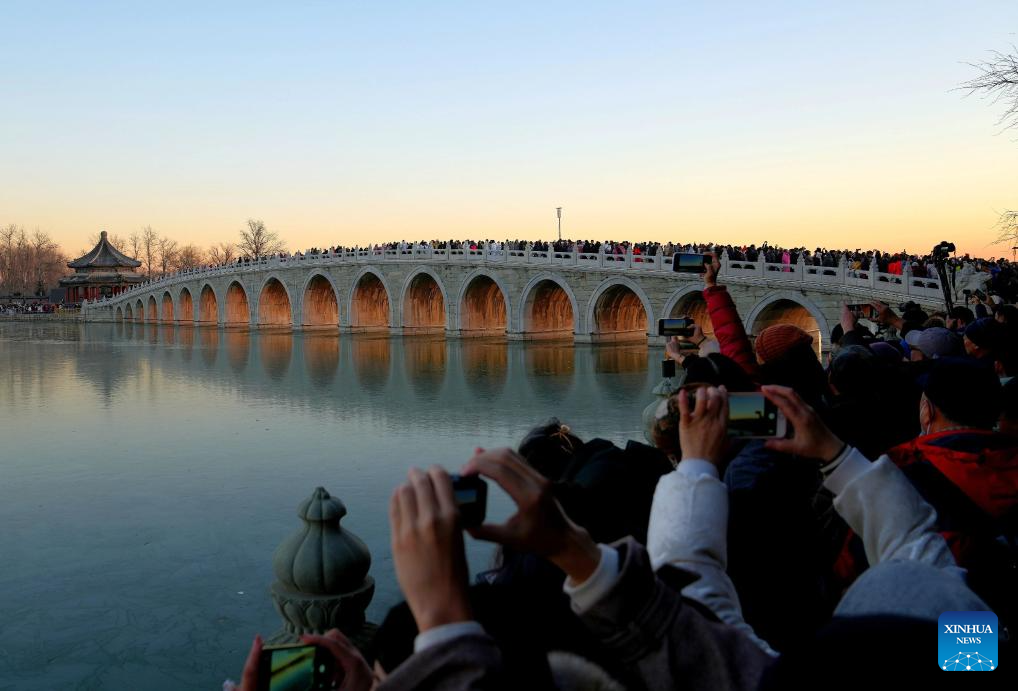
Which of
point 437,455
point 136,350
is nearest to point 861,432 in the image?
point 437,455

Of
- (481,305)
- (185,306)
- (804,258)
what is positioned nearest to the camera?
(804,258)

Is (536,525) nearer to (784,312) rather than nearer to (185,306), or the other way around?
(784,312)

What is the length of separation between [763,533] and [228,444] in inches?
444

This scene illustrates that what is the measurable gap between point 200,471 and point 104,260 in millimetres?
74772

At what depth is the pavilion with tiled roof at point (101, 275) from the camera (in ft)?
246

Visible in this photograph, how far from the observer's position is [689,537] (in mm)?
1761

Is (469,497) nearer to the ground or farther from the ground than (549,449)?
farther from the ground

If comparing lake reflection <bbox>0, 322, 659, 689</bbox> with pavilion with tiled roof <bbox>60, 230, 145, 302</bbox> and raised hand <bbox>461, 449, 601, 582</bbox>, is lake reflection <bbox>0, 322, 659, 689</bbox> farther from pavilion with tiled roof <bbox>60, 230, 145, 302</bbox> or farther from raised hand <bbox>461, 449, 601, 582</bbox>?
pavilion with tiled roof <bbox>60, 230, 145, 302</bbox>

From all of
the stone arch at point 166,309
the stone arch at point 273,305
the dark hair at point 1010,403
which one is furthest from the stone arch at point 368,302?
the dark hair at point 1010,403

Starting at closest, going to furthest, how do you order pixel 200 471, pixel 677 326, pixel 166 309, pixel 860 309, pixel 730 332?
pixel 730 332
pixel 677 326
pixel 860 309
pixel 200 471
pixel 166 309

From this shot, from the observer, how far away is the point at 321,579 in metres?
3.90

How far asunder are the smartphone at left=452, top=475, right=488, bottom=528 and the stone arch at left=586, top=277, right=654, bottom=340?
28488 millimetres

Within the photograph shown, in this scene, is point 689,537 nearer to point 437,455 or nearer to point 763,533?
point 763,533

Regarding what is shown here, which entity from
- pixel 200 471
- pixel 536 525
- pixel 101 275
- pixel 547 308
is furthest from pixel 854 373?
pixel 101 275
